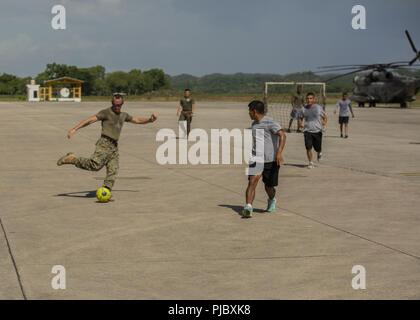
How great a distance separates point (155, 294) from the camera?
594 centimetres

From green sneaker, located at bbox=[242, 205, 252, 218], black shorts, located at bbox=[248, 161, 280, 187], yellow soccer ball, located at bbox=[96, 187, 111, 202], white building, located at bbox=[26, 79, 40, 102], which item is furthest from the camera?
white building, located at bbox=[26, 79, 40, 102]

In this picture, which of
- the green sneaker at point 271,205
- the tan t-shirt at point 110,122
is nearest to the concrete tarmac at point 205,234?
the green sneaker at point 271,205

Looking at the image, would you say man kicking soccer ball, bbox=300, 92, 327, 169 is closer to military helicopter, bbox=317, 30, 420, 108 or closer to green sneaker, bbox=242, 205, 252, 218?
green sneaker, bbox=242, 205, 252, 218

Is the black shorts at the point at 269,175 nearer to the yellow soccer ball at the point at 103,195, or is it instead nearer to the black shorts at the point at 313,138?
the yellow soccer ball at the point at 103,195

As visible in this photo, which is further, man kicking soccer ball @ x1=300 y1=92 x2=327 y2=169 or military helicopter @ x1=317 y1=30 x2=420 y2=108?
military helicopter @ x1=317 y1=30 x2=420 y2=108

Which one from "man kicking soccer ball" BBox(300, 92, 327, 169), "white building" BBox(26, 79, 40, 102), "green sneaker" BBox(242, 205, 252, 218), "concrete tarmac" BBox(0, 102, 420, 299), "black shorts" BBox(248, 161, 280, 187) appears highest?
"white building" BBox(26, 79, 40, 102)

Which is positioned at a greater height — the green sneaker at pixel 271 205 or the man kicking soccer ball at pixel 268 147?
the man kicking soccer ball at pixel 268 147

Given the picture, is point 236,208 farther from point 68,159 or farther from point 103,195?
point 68,159

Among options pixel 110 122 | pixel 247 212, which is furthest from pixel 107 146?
pixel 247 212

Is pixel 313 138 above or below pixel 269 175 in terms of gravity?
above

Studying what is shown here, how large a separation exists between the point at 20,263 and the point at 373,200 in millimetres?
6349

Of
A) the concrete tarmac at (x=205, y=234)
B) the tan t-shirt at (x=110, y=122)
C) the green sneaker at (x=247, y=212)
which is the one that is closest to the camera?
the concrete tarmac at (x=205, y=234)

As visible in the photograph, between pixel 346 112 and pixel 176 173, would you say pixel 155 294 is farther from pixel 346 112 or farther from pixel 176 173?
pixel 346 112

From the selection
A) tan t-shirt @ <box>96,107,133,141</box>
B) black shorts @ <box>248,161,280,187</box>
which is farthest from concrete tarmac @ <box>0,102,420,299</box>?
tan t-shirt @ <box>96,107,133,141</box>
